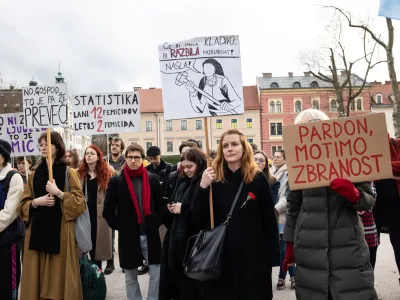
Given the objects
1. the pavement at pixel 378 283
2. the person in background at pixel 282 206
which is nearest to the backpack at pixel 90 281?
the pavement at pixel 378 283

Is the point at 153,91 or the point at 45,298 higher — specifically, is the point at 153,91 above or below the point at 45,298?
above

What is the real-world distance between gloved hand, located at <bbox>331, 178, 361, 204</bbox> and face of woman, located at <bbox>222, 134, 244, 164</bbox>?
0.92 m

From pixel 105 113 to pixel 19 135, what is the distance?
5.23 feet

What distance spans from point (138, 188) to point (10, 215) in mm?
1449

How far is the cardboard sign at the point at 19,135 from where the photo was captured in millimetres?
6848

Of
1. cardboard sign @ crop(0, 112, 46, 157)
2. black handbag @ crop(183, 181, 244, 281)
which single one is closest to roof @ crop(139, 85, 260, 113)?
cardboard sign @ crop(0, 112, 46, 157)

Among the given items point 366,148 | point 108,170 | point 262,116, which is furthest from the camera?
point 262,116

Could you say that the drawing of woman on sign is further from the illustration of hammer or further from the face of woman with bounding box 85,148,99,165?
the face of woman with bounding box 85,148,99,165

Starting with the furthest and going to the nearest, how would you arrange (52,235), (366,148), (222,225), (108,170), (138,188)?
(108,170) → (138,188) → (52,235) → (222,225) → (366,148)

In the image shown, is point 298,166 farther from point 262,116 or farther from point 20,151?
point 262,116

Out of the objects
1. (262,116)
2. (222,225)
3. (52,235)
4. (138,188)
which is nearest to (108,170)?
(138,188)

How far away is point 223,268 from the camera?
3502 millimetres

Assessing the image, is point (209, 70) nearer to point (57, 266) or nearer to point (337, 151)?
point (337, 151)

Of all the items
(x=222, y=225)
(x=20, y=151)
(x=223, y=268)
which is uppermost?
(x=20, y=151)
